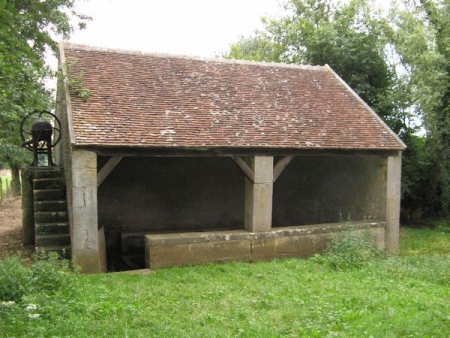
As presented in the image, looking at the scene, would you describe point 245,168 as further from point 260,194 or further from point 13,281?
point 13,281

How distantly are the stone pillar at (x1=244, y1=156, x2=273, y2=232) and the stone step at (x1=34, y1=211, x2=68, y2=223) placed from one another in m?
4.04

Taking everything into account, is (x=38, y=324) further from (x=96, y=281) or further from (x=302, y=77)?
(x=302, y=77)

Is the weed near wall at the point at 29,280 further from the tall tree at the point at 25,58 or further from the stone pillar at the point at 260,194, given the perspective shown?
the stone pillar at the point at 260,194

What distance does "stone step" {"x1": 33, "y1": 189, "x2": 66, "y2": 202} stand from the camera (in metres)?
9.52

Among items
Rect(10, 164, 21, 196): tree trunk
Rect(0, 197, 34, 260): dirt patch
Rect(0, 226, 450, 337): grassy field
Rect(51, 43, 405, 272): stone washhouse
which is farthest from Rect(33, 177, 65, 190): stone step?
Rect(10, 164, 21, 196): tree trunk

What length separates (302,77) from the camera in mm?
11219

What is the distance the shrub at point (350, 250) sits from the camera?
25.8ft

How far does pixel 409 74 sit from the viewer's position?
43.0 feet

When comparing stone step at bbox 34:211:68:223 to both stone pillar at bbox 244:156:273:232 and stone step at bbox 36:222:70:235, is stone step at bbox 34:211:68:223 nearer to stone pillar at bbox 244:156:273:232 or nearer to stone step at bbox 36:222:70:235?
stone step at bbox 36:222:70:235

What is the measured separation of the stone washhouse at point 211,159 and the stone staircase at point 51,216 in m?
0.52

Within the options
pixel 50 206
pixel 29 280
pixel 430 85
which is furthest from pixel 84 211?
pixel 430 85

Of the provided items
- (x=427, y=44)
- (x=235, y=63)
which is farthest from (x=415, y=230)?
(x=235, y=63)

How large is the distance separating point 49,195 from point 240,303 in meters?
5.98

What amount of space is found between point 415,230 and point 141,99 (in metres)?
9.63
